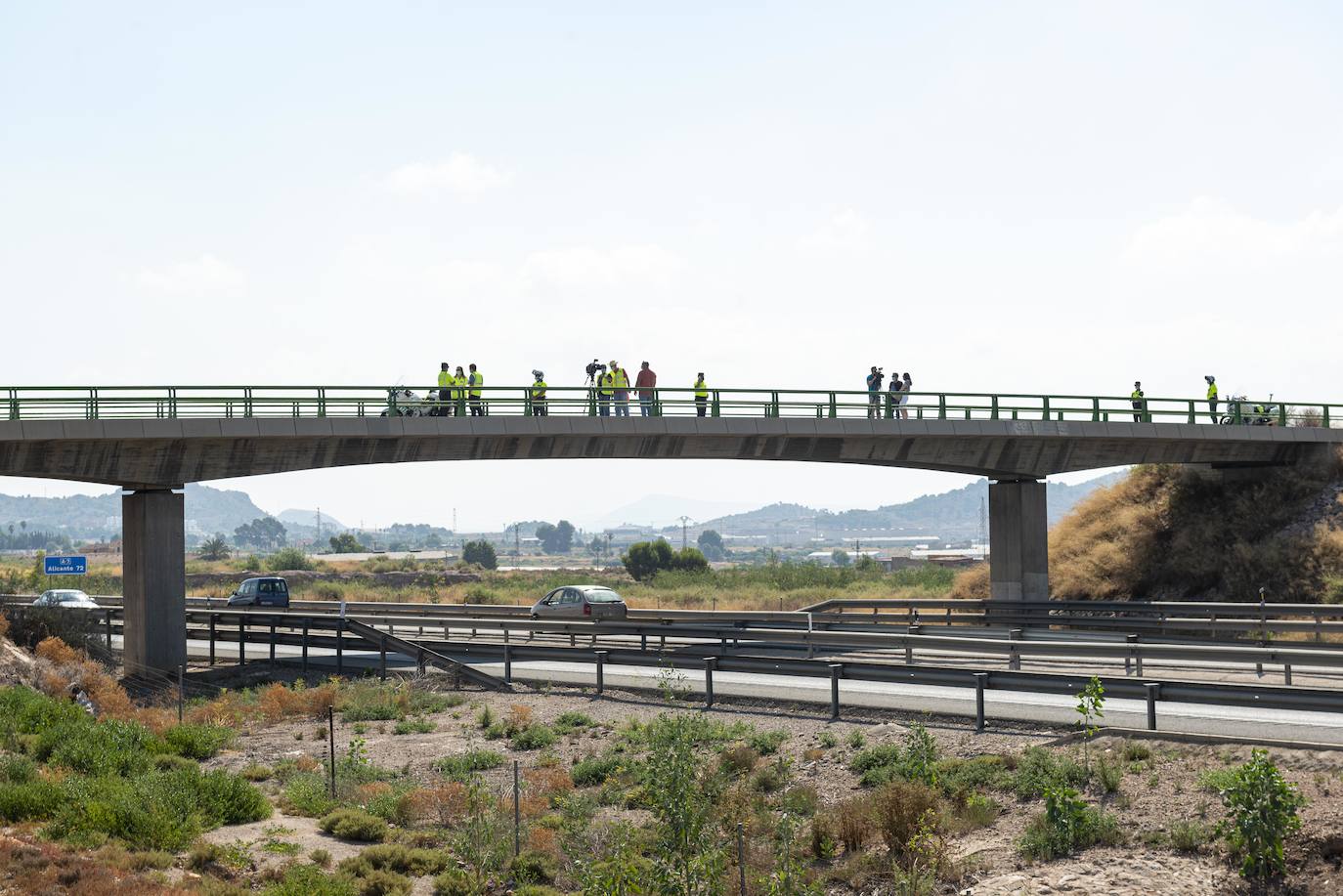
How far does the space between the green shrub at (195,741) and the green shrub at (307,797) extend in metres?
2.78

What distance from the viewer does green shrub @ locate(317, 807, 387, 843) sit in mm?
13984

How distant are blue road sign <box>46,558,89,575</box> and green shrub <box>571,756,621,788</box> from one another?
29389 mm

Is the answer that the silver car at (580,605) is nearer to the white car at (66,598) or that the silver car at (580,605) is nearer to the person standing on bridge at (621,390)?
the person standing on bridge at (621,390)

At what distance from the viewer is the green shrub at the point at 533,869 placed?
1266cm

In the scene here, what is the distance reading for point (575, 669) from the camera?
26625 millimetres

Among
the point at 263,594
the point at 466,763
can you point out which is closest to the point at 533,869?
the point at 466,763

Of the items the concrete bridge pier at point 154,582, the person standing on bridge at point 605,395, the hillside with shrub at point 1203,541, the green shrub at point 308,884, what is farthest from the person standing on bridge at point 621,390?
the green shrub at point 308,884

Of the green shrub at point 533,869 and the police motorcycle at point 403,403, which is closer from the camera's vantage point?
the green shrub at point 533,869

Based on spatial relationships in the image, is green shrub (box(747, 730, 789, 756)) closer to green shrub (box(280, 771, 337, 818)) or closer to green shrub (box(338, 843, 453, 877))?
green shrub (box(338, 843, 453, 877))

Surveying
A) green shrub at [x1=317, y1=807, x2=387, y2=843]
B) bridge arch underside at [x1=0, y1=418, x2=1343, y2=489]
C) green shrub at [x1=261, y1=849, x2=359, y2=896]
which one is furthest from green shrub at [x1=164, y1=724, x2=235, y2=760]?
bridge arch underside at [x1=0, y1=418, x2=1343, y2=489]

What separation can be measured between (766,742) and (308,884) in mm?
6659

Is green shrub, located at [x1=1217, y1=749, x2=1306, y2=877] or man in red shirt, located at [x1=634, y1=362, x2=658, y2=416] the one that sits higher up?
man in red shirt, located at [x1=634, y1=362, x2=658, y2=416]

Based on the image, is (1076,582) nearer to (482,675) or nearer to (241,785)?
(482,675)

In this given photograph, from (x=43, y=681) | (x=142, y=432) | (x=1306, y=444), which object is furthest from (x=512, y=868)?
(x=1306, y=444)
